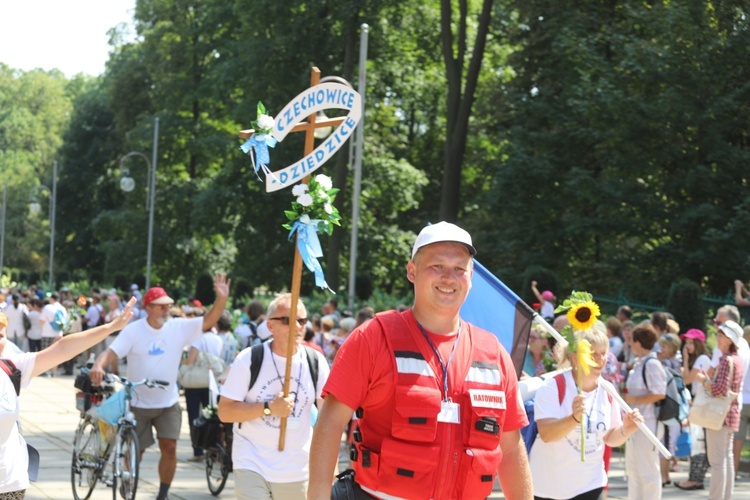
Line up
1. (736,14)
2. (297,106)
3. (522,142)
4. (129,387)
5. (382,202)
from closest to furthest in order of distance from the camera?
1. (297,106)
2. (129,387)
3. (736,14)
4. (522,142)
5. (382,202)

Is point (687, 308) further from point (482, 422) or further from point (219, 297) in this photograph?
point (482, 422)

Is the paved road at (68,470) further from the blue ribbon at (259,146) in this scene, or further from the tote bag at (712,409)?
the blue ribbon at (259,146)

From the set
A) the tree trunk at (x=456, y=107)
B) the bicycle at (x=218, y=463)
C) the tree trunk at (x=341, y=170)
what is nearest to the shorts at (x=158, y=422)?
the bicycle at (x=218, y=463)

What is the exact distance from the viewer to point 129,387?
10.8 m

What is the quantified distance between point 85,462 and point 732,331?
6.45 m

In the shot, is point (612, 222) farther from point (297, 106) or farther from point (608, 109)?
point (297, 106)

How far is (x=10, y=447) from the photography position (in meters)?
6.29

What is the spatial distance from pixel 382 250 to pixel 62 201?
36.4 m

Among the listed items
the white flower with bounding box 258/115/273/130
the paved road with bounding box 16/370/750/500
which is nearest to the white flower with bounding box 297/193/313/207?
the white flower with bounding box 258/115/273/130

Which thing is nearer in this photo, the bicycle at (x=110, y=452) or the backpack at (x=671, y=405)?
the bicycle at (x=110, y=452)

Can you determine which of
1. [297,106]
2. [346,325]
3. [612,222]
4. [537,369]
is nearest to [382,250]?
[612,222]

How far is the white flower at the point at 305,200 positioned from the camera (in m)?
6.79

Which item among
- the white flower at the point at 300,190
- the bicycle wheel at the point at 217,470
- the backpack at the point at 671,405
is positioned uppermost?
the white flower at the point at 300,190

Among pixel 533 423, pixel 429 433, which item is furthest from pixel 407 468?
pixel 533 423
